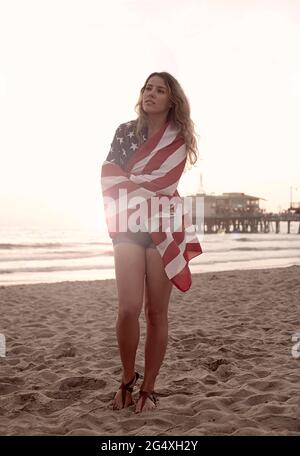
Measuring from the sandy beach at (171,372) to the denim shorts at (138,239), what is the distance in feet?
3.50

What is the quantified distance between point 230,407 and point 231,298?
572cm

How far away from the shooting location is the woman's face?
3160mm

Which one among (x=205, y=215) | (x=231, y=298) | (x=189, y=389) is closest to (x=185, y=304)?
(x=231, y=298)

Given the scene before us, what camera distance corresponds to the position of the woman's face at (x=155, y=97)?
3.16 m

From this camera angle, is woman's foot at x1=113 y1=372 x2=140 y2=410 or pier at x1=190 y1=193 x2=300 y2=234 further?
pier at x1=190 y1=193 x2=300 y2=234

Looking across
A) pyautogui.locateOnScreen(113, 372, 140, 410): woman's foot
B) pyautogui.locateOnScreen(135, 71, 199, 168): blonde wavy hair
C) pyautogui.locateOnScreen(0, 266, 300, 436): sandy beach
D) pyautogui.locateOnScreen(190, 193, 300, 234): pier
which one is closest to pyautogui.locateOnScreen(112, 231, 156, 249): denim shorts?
pyautogui.locateOnScreen(135, 71, 199, 168): blonde wavy hair

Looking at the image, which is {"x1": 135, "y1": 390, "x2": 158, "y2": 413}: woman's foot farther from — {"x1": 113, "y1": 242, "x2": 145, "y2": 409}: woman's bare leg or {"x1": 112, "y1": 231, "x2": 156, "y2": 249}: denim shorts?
{"x1": 112, "y1": 231, "x2": 156, "y2": 249}: denim shorts

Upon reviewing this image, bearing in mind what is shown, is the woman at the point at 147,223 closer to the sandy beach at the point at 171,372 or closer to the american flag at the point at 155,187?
the american flag at the point at 155,187

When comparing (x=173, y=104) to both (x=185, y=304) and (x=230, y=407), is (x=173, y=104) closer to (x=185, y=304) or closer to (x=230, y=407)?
(x=230, y=407)

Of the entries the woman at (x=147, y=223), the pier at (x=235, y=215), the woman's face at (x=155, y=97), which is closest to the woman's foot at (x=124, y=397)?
the woman at (x=147, y=223)

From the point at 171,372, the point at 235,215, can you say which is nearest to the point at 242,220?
the point at 235,215

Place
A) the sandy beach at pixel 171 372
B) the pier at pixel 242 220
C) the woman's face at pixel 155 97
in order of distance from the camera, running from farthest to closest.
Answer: the pier at pixel 242 220, the woman's face at pixel 155 97, the sandy beach at pixel 171 372

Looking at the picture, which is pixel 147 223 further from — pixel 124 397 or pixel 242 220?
pixel 242 220

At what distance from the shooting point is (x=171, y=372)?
4.25 metres
